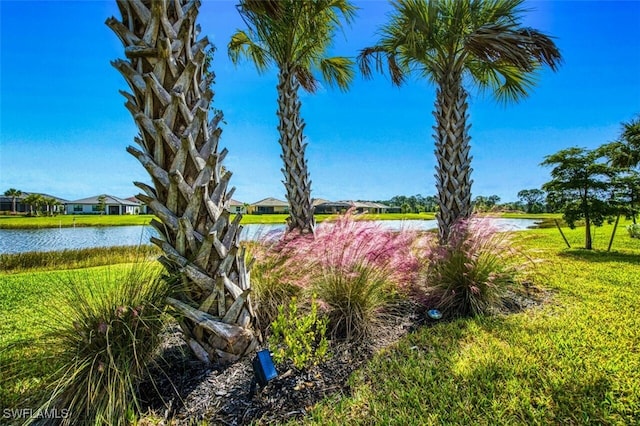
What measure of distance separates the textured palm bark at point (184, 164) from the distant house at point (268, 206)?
174ft

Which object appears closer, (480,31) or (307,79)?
(480,31)

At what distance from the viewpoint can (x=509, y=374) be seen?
2.42 metres

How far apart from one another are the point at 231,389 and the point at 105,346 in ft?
2.89

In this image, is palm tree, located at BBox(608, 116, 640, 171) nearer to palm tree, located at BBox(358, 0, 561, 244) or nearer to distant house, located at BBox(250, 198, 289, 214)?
palm tree, located at BBox(358, 0, 561, 244)

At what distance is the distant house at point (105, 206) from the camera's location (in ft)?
181

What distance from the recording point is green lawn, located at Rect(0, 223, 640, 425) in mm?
2023

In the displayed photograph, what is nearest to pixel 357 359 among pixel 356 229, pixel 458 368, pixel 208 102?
pixel 458 368

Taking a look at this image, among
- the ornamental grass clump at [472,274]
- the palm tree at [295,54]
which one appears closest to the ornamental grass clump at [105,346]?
the ornamental grass clump at [472,274]

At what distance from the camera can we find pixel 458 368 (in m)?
2.52

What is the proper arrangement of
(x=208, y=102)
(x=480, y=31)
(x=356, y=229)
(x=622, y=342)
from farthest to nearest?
(x=480, y=31), (x=356, y=229), (x=622, y=342), (x=208, y=102)

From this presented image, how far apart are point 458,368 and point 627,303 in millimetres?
3203

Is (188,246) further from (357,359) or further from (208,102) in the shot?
(357,359)

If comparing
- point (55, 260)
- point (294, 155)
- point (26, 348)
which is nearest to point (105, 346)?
point (26, 348)

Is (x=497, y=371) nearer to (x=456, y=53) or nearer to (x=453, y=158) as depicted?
(x=453, y=158)
